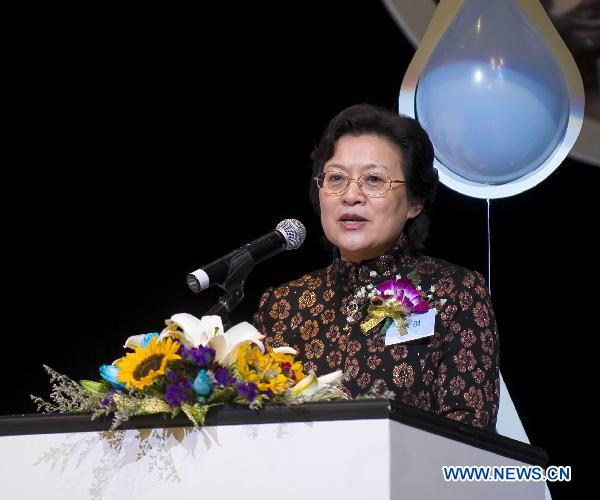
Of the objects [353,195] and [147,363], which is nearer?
[147,363]

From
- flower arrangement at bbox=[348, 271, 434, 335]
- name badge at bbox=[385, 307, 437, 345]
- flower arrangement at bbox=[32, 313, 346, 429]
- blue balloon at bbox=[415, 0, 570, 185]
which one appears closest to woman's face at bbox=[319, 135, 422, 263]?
flower arrangement at bbox=[348, 271, 434, 335]

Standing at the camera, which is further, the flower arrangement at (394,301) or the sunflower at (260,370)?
the flower arrangement at (394,301)

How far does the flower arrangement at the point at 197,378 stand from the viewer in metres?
1.82

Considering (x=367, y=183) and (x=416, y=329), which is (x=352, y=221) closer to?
(x=367, y=183)

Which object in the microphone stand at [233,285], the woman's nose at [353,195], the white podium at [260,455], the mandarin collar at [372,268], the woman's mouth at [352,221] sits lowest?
the white podium at [260,455]

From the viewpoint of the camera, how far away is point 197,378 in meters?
1.82

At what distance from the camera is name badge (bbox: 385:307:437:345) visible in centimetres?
240

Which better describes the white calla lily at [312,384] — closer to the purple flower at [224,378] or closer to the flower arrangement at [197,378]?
the flower arrangement at [197,378]

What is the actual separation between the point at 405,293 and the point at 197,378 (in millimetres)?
784

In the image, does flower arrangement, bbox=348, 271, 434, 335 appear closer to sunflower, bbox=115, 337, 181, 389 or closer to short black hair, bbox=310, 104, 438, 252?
short black hair, bbox=310, 104, 438, 252

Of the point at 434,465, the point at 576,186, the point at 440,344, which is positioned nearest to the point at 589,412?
the point at 576,186

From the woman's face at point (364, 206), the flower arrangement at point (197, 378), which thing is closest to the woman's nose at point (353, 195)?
the woman's face at point (364, 206)

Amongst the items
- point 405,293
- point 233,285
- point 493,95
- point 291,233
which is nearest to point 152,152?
point 493,95

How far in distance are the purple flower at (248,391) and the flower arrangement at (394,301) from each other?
2.30 feet
